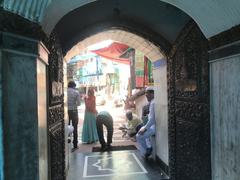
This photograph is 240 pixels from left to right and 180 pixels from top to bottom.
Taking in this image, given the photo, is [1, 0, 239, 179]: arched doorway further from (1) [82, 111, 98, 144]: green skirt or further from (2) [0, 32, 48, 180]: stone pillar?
(1) [82, 111, 98, 144]: green skirt

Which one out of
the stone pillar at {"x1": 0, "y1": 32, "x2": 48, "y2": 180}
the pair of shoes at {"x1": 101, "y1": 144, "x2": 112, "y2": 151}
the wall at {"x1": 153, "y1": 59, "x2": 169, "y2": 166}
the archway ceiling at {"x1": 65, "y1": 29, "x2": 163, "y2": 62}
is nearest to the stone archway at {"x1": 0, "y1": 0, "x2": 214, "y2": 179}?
the wall at {"x1": 153, "y1": 59, "x2": 169, "y2": 166}

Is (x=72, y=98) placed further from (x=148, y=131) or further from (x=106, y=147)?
(x=148, y=131)

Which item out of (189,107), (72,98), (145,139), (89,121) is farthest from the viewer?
(89,121)

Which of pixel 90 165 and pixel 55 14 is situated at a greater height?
pixel 55 14

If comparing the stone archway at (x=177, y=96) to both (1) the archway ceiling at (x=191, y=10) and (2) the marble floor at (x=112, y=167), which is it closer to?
(1) the archway ceiling at (x=191, y=10)

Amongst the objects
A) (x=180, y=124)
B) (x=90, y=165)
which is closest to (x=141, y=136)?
(x=90, y=165)

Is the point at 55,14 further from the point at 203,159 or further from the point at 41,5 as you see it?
the point at 203,159

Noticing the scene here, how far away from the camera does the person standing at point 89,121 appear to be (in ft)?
35.7

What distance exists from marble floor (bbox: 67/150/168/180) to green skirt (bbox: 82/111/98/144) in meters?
1.74

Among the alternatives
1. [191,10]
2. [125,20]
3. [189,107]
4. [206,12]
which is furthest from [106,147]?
[206,12]

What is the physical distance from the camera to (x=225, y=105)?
3566 millimetres

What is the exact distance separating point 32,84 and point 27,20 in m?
0.59

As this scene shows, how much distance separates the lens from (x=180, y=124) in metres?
5.29

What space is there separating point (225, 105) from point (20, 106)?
2.20m
